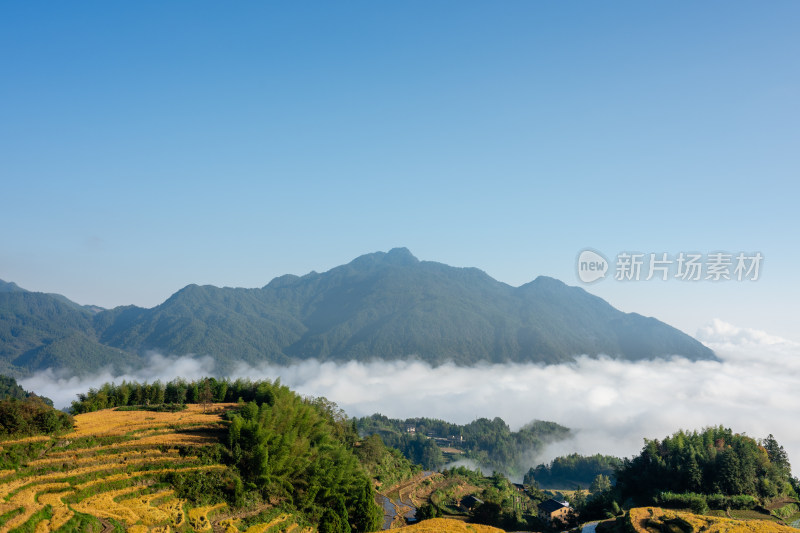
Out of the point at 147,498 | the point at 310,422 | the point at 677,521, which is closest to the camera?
the point at 147,498

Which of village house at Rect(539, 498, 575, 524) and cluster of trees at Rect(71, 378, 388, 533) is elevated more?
cluster of trees at Rect(71, 378, 388, 533)

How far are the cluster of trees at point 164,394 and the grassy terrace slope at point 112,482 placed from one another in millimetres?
18688

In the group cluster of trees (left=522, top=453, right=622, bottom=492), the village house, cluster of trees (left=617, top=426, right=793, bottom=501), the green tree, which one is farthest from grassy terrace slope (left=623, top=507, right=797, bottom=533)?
cluster of trees (left=522, top=453, right=622, bottom=492)

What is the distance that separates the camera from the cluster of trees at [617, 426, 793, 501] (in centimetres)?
5091

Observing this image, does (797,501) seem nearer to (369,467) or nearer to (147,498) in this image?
A: (369,467)

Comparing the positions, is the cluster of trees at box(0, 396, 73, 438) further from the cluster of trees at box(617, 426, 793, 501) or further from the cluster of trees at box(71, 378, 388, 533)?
the cluster of trees at box(617, 426, 793, 501)

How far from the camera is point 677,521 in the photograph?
113ft

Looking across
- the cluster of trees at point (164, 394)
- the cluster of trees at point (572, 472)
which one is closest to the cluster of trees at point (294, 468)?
the cluster of trees at point (164, 394)

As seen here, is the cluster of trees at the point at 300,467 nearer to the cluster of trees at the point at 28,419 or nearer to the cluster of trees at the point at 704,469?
the cluster of trees at the point at 28,419

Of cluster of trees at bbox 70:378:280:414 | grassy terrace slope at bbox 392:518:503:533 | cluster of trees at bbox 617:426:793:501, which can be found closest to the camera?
grassy terrace slope at bbox 392:518:503:533

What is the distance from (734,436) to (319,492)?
56.3m

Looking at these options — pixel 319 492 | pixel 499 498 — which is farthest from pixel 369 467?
pixel 319 492

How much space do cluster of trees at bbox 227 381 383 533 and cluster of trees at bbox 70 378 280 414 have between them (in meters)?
11.7

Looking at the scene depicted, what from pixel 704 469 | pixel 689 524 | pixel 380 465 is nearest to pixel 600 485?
pixel 380 465
